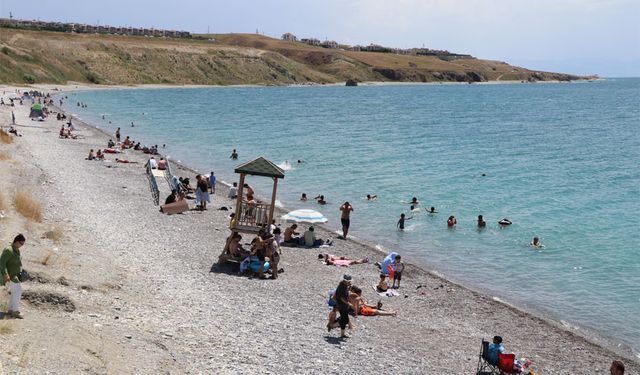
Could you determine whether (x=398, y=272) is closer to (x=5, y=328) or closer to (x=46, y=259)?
(x=46, y=259)

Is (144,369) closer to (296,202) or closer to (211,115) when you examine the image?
(296,202)

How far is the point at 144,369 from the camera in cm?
1116

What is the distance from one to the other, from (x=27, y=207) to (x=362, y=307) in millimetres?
11916

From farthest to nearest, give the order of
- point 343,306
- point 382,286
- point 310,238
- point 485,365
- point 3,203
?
1. point 310,238
2. point 3,203
3. point 382,286
4. point 343,306
5. point 485,365

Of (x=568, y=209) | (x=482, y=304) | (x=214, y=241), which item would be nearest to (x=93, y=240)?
(x=214, y=241)

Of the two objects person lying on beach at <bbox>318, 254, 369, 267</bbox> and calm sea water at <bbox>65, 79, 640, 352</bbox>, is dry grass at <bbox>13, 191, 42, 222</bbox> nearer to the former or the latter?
person lying on beach at <bbox>318, 254, 369, 267</bbox>

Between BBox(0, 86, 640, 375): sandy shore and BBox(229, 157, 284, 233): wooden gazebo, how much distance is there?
1.45 metres

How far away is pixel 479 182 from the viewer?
141 ft

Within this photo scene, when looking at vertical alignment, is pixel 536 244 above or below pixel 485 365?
above

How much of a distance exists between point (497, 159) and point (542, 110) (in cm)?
6784

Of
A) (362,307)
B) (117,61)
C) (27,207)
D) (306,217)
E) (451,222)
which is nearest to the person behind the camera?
(362,307)

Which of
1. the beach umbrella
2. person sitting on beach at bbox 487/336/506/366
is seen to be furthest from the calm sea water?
person sitting on beach at bbox 487/336/506/366

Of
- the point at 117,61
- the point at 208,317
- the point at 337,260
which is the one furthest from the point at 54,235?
the point at 117,61

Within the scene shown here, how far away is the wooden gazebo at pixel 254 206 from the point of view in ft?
66.2
